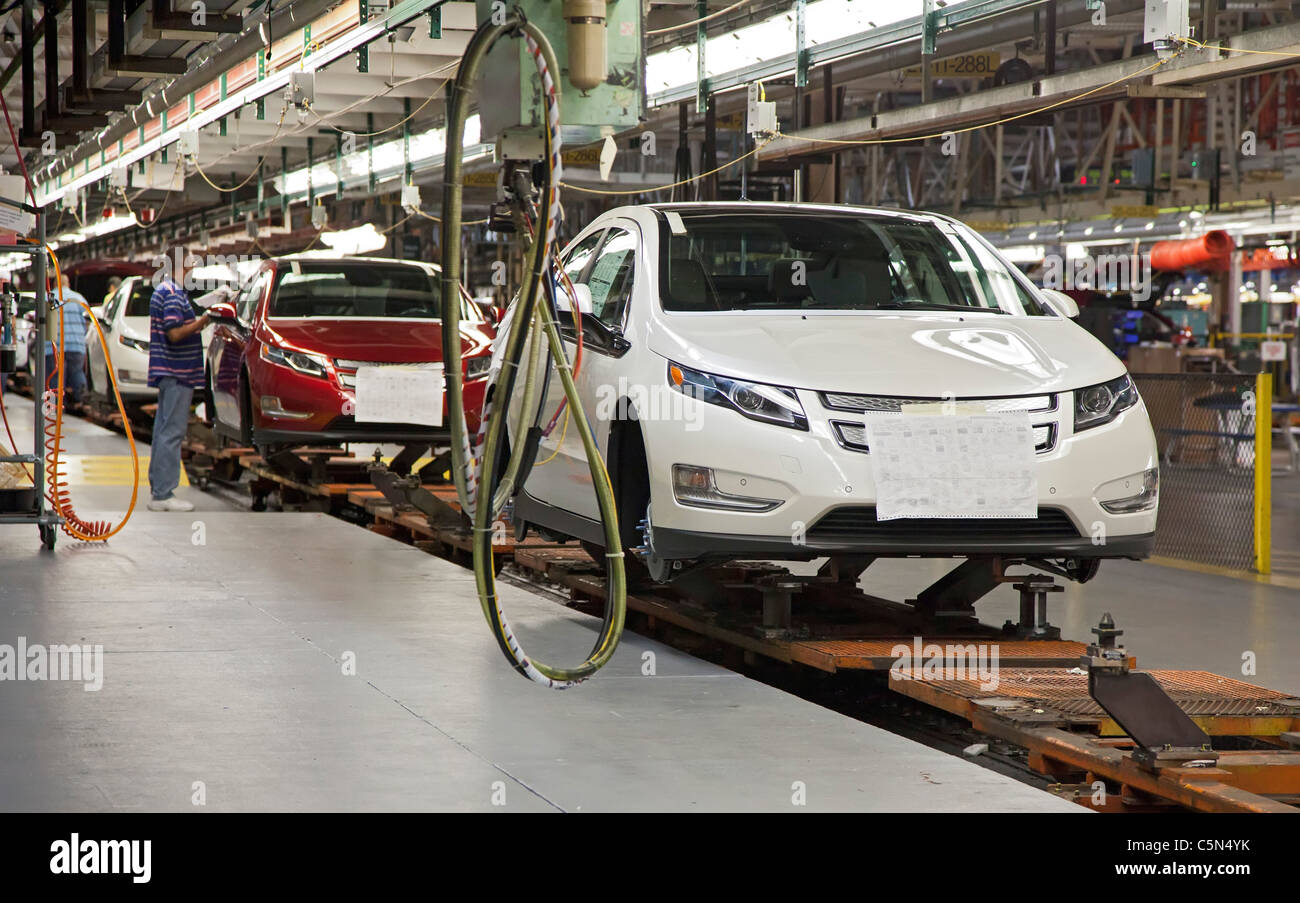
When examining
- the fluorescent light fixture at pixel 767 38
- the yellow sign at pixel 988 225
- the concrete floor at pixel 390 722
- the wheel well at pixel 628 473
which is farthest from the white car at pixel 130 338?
the wheel well at pixel 628 473

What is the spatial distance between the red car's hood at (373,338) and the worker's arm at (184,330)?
689 mm

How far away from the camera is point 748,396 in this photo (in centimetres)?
510

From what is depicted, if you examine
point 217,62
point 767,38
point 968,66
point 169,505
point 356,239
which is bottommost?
point 169,505

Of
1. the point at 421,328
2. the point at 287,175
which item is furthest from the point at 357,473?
the point at 287,175

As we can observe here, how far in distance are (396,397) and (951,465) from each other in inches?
217

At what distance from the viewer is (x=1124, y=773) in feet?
13.3

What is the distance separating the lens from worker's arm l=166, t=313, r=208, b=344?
9.79m

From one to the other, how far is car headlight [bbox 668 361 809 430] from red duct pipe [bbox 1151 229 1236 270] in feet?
51.9

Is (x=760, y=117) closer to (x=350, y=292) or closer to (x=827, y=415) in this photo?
(x=350, y=292)

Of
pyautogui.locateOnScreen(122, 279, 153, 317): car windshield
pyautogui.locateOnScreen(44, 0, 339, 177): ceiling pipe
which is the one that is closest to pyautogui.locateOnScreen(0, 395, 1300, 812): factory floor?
pyautogui.locateOnScreen(44, 0, 339, 177): ceiling pipe

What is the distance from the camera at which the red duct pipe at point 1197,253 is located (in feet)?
63.6

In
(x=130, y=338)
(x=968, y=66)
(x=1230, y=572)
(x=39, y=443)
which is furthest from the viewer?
(x=130, y=338)

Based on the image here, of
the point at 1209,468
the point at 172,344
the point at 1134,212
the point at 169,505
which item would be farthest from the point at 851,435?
the point at 1134,212
